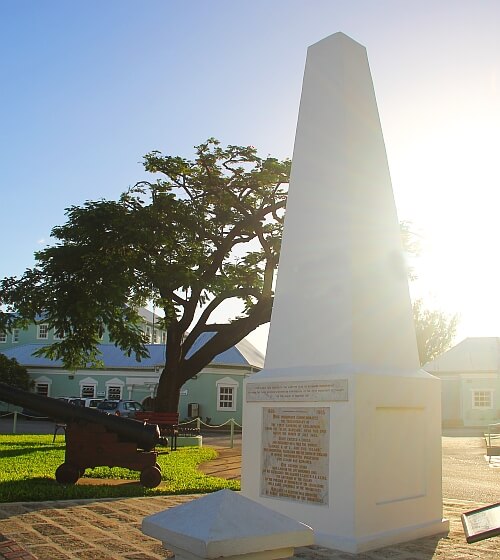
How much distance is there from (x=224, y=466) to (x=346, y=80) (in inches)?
418

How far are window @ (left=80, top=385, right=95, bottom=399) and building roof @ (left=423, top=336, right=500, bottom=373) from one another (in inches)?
834

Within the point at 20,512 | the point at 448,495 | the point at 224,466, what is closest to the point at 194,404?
the point at 224,466

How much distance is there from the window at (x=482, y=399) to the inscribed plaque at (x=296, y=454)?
3729 centimetres

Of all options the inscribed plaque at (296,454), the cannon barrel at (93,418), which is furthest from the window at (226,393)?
the inscribed plaque at (296,454)

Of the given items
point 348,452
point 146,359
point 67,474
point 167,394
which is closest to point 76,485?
point 67,474

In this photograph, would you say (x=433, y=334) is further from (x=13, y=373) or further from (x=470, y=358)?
(x=13, y=373)

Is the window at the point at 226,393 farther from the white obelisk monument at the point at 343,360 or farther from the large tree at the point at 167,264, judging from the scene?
the white obelisk monument at the point at 343,360

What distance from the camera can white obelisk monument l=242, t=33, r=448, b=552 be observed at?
7.62 m

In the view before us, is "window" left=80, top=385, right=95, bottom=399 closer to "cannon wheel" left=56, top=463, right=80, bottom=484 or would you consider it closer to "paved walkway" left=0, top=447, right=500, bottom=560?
"cannon wheel" left=56, top=463, right=80, bottom=484

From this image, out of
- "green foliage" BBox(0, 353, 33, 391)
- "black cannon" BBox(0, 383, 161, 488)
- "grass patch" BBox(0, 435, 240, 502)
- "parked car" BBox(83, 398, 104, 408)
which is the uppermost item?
"green foliage" BBox(0, 353, 33, 391)

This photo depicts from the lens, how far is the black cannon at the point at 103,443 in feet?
37.9

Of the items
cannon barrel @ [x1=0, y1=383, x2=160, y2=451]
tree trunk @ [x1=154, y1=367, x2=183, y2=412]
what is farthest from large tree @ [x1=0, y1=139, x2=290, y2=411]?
cannon barrel @ [x1=0, y1=383, x2=160, y2=451]

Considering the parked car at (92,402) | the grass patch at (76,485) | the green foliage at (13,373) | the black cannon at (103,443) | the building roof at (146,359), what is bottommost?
the grass patch at (76,485)

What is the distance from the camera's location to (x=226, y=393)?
38531 millimetres
